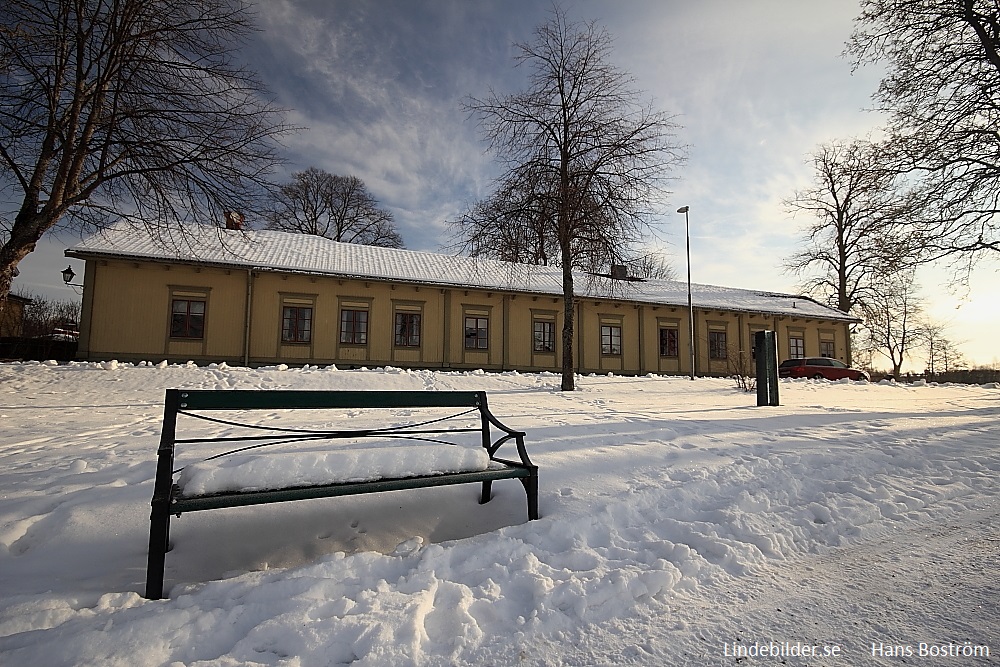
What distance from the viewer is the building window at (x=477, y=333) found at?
61.9 feet

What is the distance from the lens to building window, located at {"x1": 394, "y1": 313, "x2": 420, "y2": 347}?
18000 millimetres

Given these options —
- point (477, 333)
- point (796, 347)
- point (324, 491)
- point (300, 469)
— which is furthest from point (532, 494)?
point (796, 347)

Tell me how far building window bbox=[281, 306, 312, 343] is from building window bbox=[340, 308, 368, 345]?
40.6 inches

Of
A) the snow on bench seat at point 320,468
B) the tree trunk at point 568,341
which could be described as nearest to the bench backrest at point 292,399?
the snow on bench seat at point 320,468

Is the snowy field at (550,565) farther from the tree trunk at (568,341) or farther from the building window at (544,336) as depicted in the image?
the building window at (544,336)

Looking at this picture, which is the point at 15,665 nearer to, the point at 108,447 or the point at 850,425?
the point at 108,447

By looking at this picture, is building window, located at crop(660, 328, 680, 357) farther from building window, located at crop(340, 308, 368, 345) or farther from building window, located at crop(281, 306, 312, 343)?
building window, located at crop(281, 306, 312, 343)

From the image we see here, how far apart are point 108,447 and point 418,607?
Result: 4.09m

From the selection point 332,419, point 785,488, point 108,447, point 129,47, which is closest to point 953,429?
point 785,488

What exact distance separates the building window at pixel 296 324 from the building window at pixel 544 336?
8028 millimetres

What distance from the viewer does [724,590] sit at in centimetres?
255

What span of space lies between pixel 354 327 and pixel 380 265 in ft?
8.78

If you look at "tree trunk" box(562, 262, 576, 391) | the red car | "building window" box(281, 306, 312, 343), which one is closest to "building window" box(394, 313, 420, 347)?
"building window" box(281, 306, 312, 343)

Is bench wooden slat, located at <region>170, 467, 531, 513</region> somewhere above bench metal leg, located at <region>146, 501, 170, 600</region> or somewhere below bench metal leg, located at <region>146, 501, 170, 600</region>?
above
